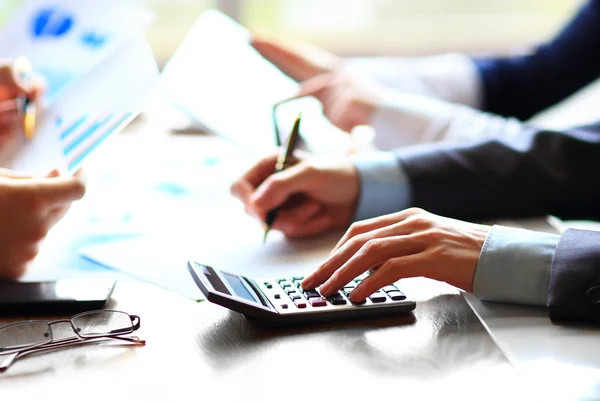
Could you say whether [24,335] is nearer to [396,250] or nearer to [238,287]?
[238,287]

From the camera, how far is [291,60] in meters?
1.42

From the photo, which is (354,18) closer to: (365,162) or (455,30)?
(455,30)

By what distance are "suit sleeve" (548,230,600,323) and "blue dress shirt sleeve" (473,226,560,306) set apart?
0.02m

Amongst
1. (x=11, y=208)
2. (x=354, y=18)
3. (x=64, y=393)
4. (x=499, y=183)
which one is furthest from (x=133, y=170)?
(x=354, y=18)

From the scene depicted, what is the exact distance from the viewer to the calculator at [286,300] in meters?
0.68

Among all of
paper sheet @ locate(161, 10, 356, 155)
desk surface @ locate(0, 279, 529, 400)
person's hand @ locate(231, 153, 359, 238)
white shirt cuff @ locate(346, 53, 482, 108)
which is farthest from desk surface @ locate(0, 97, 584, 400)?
white shirt cuff @ locate(346, 53, 482, 108)

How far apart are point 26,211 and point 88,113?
0.30m

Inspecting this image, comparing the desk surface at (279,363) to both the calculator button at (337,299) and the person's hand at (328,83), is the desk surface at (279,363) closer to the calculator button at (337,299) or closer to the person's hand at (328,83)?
the calculator button at (337,299)

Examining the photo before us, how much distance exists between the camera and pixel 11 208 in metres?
0.79

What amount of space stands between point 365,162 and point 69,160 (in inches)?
15.4

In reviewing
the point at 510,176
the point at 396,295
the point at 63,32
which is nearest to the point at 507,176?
the point at 510,176

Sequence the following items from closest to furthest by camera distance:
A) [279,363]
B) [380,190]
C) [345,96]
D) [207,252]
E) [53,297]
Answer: [279,363], [53,297], [207,252], [380,190], [345,96]

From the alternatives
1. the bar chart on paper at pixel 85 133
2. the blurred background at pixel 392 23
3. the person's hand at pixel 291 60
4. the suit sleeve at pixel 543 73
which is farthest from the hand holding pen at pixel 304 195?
the blurred background at pixel 392 23

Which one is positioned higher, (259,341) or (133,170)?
(259,341)
